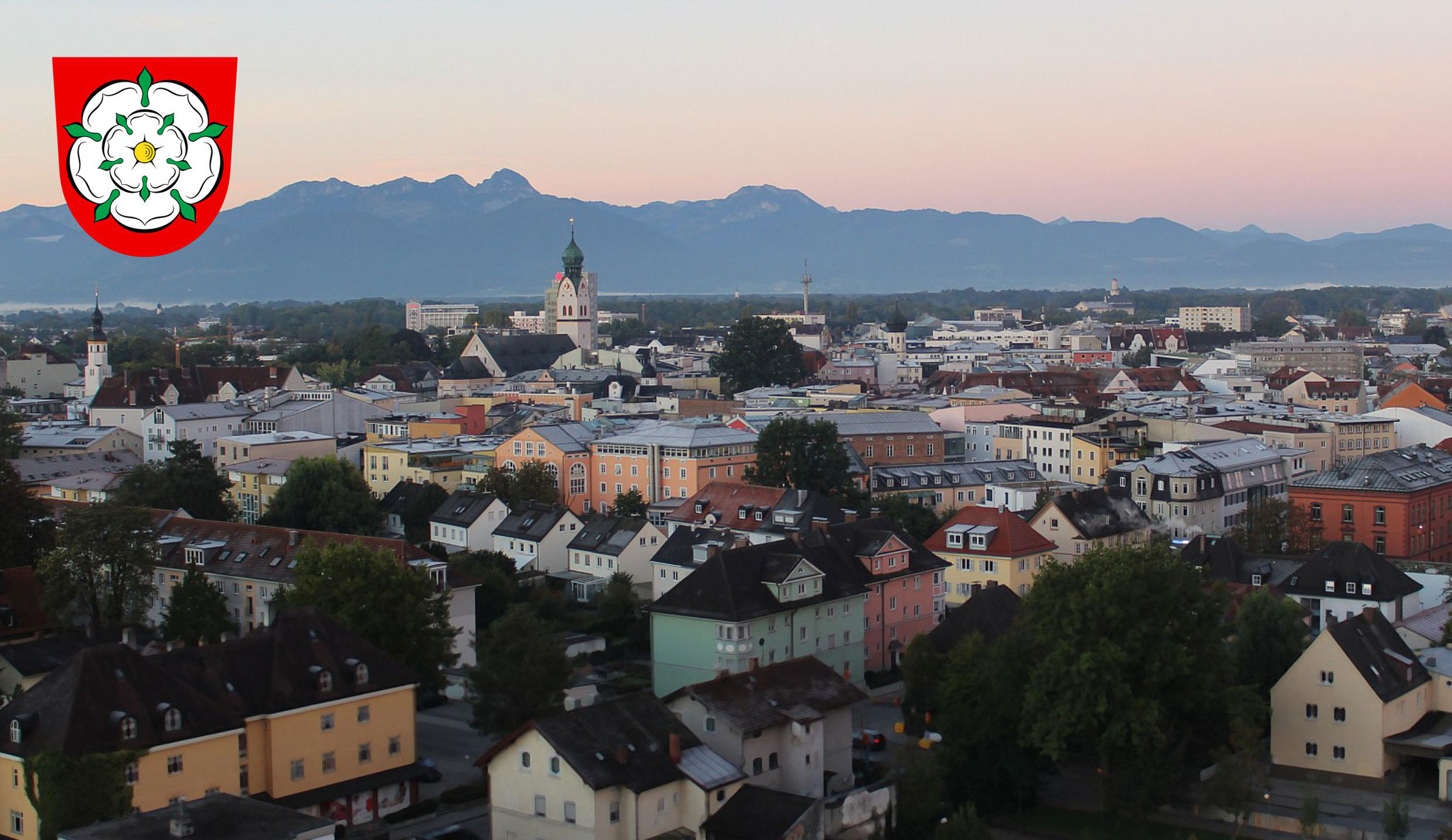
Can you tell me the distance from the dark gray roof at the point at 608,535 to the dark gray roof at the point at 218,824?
22.2 meters

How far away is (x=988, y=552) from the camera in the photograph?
42.4 metres

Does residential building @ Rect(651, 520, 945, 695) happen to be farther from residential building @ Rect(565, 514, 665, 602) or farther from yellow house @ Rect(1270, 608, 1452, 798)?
yellow house @ Rect(1270, 608, 1452, 798)

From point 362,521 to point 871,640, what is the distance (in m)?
18.6

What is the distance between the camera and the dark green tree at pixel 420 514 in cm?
5166

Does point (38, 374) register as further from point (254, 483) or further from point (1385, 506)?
point (1385, 506)

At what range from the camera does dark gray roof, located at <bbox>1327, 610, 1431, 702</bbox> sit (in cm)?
2988

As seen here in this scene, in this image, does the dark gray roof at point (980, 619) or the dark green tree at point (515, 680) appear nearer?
the dark green tree at point (515, 680)

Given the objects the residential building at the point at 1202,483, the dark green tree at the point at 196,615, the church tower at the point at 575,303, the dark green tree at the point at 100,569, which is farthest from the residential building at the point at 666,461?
the church tower at the point at 575,303

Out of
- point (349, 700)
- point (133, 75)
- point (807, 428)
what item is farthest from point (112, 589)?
point (807, 428)

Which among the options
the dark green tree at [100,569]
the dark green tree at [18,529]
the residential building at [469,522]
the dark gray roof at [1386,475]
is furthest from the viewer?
the dark gray roof at [1386,475]

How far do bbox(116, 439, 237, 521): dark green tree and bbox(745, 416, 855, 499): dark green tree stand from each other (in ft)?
56.6

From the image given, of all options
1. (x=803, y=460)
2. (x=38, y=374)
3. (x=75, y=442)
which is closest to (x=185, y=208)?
(x=803, y=460)

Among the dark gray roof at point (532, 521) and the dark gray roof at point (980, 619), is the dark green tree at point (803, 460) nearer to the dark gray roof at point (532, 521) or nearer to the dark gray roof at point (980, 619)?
the dark gray roof at point (532, 521)

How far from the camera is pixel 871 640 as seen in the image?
38469 mm
